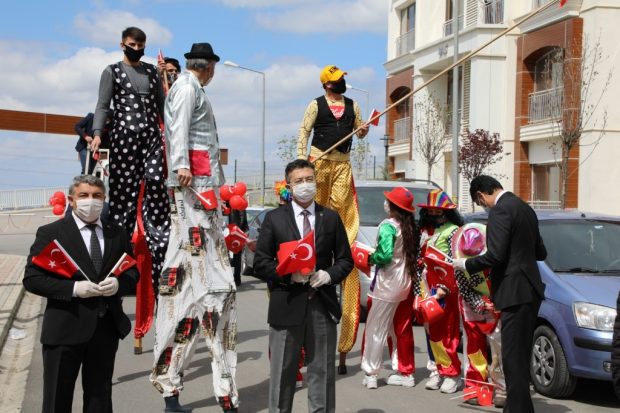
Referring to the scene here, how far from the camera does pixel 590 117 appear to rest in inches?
1097

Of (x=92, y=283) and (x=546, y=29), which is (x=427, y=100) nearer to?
(x=546, y=29)

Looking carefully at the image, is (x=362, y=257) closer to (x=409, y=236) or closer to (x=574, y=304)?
(x=409, y=236)

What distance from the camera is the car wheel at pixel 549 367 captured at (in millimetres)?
7352

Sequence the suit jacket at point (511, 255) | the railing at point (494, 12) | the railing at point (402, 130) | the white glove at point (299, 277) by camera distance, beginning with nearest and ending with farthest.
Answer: the white glove at point (299, 277), the suit jacket at point (511, 255), the railing at point (494, 12), the railing at point (402, 130)

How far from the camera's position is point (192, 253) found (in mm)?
6426

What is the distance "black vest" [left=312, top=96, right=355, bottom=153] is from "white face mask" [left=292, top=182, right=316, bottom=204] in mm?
2632

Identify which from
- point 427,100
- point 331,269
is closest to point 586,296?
point 331,269

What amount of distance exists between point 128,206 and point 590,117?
2295cm

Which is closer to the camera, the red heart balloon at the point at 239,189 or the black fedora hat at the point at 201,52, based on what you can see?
the black fedora hat at the point at 201,52

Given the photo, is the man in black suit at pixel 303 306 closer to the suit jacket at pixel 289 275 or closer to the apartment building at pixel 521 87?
the suit jacket at pixel 289 275

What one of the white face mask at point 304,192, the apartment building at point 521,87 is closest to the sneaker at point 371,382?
the white face mask at point 304,192

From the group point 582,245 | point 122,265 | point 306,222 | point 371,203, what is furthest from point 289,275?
point 371,203

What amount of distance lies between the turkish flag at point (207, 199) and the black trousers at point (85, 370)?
4.86ft

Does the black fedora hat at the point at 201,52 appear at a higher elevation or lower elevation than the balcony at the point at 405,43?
lower
